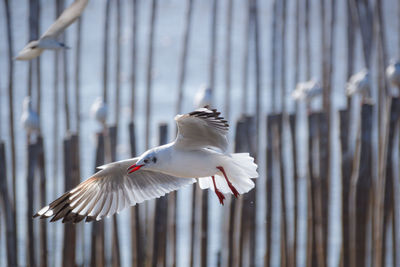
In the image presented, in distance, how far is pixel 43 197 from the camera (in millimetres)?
6301

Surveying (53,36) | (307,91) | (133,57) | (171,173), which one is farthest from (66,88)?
(307,91)

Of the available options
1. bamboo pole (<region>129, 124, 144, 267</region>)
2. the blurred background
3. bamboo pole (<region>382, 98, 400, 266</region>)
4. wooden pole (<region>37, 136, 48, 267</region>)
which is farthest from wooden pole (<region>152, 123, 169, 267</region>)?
bamboo pole (<region>382, 98, 400, 266</region>)

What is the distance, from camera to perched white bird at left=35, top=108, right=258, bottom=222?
14.4 feet

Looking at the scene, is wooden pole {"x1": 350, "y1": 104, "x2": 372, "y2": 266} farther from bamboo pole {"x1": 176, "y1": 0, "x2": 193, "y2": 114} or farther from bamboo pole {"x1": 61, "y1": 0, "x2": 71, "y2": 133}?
bamboo pole {"x1": 61, "y1": 0, "x2": 71, "y2": 133}

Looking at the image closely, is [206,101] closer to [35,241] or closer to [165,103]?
[35,241]

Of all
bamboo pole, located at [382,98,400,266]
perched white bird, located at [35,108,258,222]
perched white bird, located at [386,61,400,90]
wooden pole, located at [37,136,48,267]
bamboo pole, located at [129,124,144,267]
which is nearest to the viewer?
perched white bird, located at [35,108,258,222]

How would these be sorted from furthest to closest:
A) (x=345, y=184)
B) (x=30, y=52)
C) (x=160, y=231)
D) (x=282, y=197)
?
(x=282, y=197)
(x=160, y=231)
(x=345, y=184)
(x=30, y=52)

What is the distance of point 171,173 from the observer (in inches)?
181

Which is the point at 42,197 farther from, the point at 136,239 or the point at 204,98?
the point at 204,98

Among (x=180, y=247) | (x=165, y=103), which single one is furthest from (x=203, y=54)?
(x=180, y=247)

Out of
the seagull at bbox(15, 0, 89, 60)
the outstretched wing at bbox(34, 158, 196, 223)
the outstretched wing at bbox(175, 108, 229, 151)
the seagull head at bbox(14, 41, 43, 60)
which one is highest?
the seagull at bbox(15, 0, 89, 60)

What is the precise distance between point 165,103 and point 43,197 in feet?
20.0

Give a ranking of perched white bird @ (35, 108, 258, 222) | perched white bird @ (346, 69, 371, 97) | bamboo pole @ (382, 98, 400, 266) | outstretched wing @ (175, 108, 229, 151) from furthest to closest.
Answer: perched white bird @ (346, 69, 371, 97)
bamboo pole @ (382, 98, 400, 266)
perched white bird @ (35, 108, 258, 222)
outstretched wing @ (175, 108, 229, 151)

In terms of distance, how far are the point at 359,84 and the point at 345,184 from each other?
1623 mm
